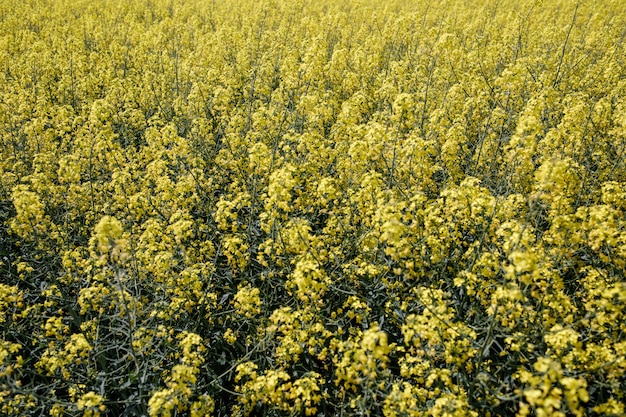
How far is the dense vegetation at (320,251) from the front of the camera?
3.68 metres

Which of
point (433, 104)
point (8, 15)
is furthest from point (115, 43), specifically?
point (433, 104)

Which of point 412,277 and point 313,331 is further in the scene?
point 412,277

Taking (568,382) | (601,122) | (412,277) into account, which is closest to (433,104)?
(601,122)

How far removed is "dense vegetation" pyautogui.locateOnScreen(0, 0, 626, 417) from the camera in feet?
12.1

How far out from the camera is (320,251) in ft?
16.4

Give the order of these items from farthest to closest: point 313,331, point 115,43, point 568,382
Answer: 1. point 115,43
2. point 313,331
3. point 568,382

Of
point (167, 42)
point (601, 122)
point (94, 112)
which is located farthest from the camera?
point (167, 42)

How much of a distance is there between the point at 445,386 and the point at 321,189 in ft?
7.35

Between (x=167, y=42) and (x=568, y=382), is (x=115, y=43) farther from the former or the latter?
(x=568, y=382)

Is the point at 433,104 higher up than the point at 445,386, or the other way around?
the point at 433,104

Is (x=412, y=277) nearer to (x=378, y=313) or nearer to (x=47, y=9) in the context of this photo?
(x=378, y=313)

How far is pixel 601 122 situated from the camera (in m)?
6.68

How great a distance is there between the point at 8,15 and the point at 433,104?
1542 cm

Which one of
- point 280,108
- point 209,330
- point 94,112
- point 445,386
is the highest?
point 94,112
